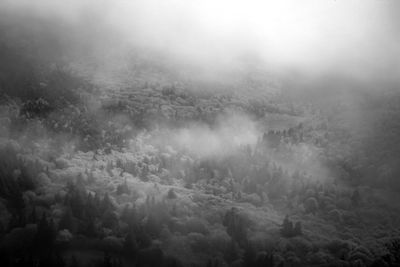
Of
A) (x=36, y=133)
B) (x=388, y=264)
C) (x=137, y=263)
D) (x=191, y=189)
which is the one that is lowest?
(x=137, y=263)

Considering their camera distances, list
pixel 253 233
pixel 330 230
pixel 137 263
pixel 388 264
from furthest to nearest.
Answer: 1. pixel 330 230
2. pixel 253 233
3. pixel 388 264
4. pixel 137 263

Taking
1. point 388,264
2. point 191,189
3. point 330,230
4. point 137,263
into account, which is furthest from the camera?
point 191,189

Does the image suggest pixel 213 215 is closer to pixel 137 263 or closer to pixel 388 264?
pixel 137 263

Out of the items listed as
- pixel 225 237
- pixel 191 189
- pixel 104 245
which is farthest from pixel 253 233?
pixel 104 245

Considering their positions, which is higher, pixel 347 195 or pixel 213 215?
pixel 347 195

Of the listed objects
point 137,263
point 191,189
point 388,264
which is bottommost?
point 137,263

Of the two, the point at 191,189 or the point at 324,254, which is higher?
the point at 191,189

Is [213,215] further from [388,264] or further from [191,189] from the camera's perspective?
[388,264]

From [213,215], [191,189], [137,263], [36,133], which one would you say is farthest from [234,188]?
[36,133]

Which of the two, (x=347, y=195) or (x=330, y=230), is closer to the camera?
(x=330, y=230)
